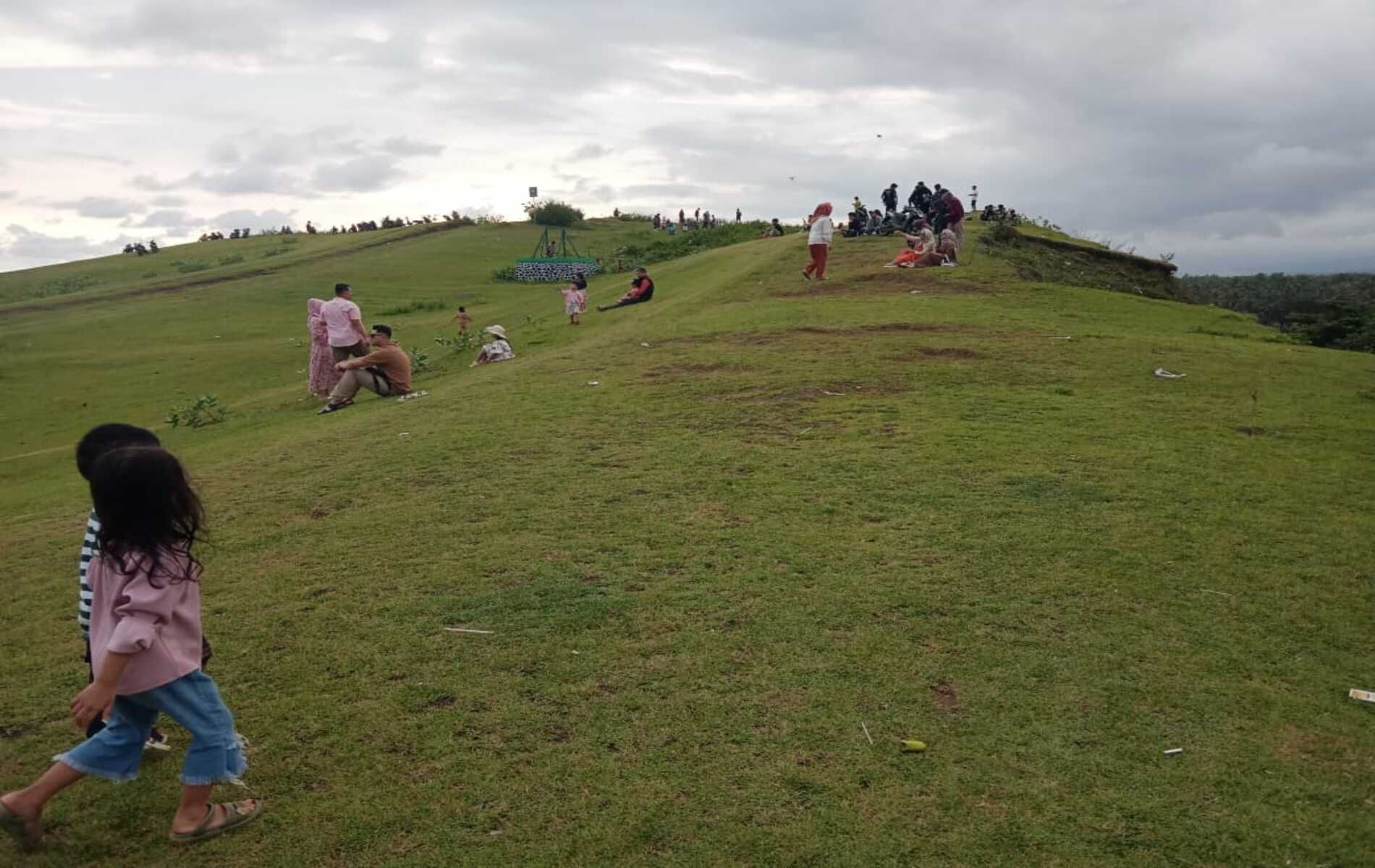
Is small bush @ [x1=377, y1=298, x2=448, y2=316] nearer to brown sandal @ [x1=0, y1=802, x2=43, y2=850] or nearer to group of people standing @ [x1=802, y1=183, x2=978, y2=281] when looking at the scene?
group of people standing @ [x1=802, y1=183, x2=978, y2=281]

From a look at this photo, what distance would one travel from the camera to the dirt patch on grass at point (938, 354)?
12578 millimetres

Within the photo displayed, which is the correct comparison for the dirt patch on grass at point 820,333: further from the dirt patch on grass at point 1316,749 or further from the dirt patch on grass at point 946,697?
the dirt patch on grass at point 1316,749

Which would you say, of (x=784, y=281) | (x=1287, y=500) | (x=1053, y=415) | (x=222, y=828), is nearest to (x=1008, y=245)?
(x=784, y=281)

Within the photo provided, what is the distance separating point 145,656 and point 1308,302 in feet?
77.2

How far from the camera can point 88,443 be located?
383 cm

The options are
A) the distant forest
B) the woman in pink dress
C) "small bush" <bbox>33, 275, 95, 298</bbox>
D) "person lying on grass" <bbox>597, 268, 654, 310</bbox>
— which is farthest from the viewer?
Result: "small bush" <bbox>33, 275, 95, 298</bbox>

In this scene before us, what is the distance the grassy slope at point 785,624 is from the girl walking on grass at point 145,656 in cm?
22

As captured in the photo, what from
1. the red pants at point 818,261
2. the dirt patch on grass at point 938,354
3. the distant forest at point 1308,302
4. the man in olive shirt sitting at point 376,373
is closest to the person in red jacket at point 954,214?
the red pants at point 818,261

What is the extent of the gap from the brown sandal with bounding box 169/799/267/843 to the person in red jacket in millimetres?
20737

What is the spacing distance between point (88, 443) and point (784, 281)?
18.4 metres

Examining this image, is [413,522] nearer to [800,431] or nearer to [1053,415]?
[800,431]

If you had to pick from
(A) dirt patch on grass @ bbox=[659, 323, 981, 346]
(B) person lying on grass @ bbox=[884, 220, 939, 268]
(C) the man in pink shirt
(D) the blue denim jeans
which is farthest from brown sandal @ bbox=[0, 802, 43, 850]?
(B) person lying on grass @ bbox=[884, 220, 939, 268]

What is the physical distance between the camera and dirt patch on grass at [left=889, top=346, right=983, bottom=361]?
1258cm

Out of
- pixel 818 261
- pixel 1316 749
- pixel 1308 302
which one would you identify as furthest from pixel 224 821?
pixel 1308 302
